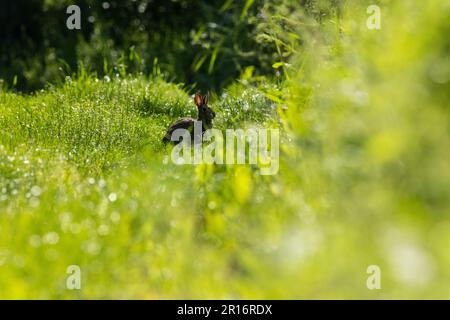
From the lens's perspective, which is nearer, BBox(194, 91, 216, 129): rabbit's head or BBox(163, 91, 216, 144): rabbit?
BBox(163, 91, 216, 144): rabbit

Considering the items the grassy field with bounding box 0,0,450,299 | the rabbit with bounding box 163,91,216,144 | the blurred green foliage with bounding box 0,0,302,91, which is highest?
the blurred green foliage with bounding box 0,0,302,91

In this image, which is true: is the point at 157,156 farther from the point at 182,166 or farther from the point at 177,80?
the point at 177,80

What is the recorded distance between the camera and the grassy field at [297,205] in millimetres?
3416

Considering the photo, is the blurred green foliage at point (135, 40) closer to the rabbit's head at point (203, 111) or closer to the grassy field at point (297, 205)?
the rabbit's head at point (203, 111)

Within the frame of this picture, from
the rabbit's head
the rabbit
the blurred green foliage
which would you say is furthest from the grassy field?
the blurred green foliage

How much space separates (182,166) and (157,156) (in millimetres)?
258

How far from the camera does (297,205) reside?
4.14 m

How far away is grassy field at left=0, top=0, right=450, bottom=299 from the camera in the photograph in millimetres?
3416

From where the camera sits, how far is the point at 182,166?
529 cm

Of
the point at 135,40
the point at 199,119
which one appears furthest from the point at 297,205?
the point at 135,40

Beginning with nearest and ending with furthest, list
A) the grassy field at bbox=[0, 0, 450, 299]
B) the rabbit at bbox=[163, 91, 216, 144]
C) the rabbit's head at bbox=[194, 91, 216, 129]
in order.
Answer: the grassy field at bbox=[0, 0, 450, 299], the rabbit at bbox=[163, 91, 216, 144], the rabbit's head at bbox=[194, 91, 216, 129]

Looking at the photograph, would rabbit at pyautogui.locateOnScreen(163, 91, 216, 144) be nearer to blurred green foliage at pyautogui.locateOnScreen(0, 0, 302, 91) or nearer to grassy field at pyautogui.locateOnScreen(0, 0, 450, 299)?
grassy field at pyautogui.locateOnScreen(0, 0, 450, 299)

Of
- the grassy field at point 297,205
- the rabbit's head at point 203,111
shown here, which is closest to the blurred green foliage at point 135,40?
the rabbit's head at point 203,111
